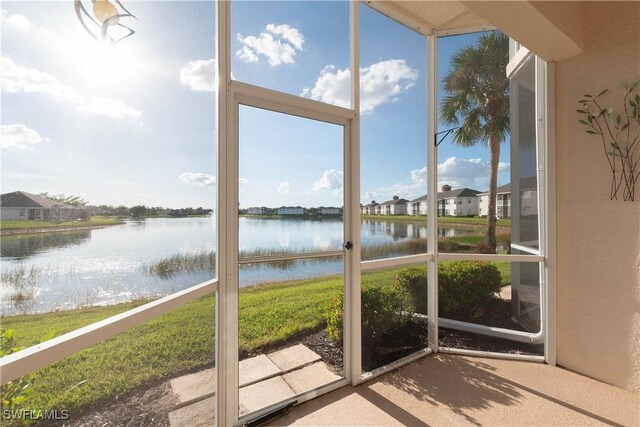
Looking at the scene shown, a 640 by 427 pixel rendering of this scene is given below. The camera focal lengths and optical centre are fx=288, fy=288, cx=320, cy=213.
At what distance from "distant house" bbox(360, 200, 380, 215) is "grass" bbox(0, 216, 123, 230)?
1708 millimetres

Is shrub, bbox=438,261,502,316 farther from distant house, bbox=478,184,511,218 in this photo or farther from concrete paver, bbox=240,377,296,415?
concrete paver, bbox=240,377,296,415

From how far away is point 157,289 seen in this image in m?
1.36

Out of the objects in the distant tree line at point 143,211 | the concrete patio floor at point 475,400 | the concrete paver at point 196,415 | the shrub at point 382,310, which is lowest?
the concrete patio floor at point 475,400

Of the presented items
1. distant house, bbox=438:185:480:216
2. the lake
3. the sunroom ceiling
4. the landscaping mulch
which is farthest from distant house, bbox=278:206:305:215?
the sunroom ceiling

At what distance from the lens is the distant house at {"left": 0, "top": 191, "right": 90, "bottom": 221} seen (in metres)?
0.85

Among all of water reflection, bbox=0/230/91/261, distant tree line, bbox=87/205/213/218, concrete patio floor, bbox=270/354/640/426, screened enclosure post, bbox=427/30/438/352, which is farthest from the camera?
screened enclosure post, bbox=427/30/438/352

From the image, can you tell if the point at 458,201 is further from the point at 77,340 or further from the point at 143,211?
the point at 77,340

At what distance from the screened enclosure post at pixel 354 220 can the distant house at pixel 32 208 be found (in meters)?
1.74

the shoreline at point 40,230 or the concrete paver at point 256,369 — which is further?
the concrete paver at point 256,369

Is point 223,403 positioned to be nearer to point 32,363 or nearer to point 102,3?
point 32,363

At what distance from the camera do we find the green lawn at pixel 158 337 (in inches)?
37.7

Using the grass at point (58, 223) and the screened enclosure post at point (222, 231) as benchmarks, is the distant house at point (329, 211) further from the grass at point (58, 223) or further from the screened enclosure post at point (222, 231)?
the grass at point (58, 223)

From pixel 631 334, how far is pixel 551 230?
897 mm

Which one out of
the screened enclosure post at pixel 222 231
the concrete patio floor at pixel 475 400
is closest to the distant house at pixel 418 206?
the concrete patio floor at pixel 475 400
